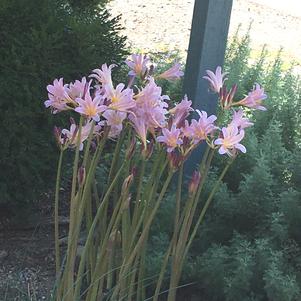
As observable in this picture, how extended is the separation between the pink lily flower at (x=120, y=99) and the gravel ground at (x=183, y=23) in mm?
5657

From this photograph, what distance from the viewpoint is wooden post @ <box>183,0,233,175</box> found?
3.42m

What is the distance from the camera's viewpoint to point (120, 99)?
2.22 meters

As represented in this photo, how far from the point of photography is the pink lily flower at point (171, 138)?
2.22m

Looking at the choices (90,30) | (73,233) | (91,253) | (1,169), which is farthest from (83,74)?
(73,233)

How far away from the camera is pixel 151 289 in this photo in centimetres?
328

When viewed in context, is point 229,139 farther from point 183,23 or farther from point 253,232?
point 183,23

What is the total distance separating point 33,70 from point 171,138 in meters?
1.49

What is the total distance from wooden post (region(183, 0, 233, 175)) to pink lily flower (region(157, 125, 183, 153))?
1314 millimetres

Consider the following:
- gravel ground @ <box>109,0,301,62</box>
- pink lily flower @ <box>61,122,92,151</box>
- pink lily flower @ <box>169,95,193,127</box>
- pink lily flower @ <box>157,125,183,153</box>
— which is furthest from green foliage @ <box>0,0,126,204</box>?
gravel ground @ <box>109,0,301,62</box>

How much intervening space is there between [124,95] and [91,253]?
0.78 meters

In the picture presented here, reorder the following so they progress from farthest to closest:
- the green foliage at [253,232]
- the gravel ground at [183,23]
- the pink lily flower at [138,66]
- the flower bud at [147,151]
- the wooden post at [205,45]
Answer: the gravel ground at [183,23]
the wooden post at [205,45]
the green foliage at [253,232]
the pink lily flower at [138,66]
the flower bud at [147,151]

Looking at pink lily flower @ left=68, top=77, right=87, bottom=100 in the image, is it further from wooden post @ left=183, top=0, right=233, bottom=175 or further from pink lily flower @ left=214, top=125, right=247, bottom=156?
wooden post @ left=183, top=0, right=233, bottom=175

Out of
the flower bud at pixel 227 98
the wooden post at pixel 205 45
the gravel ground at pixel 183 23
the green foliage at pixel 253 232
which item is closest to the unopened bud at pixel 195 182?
the flower bud at pixel 227 98

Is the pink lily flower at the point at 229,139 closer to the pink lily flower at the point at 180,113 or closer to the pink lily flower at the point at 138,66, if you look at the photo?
the pink lily flower at the point at 180,113
